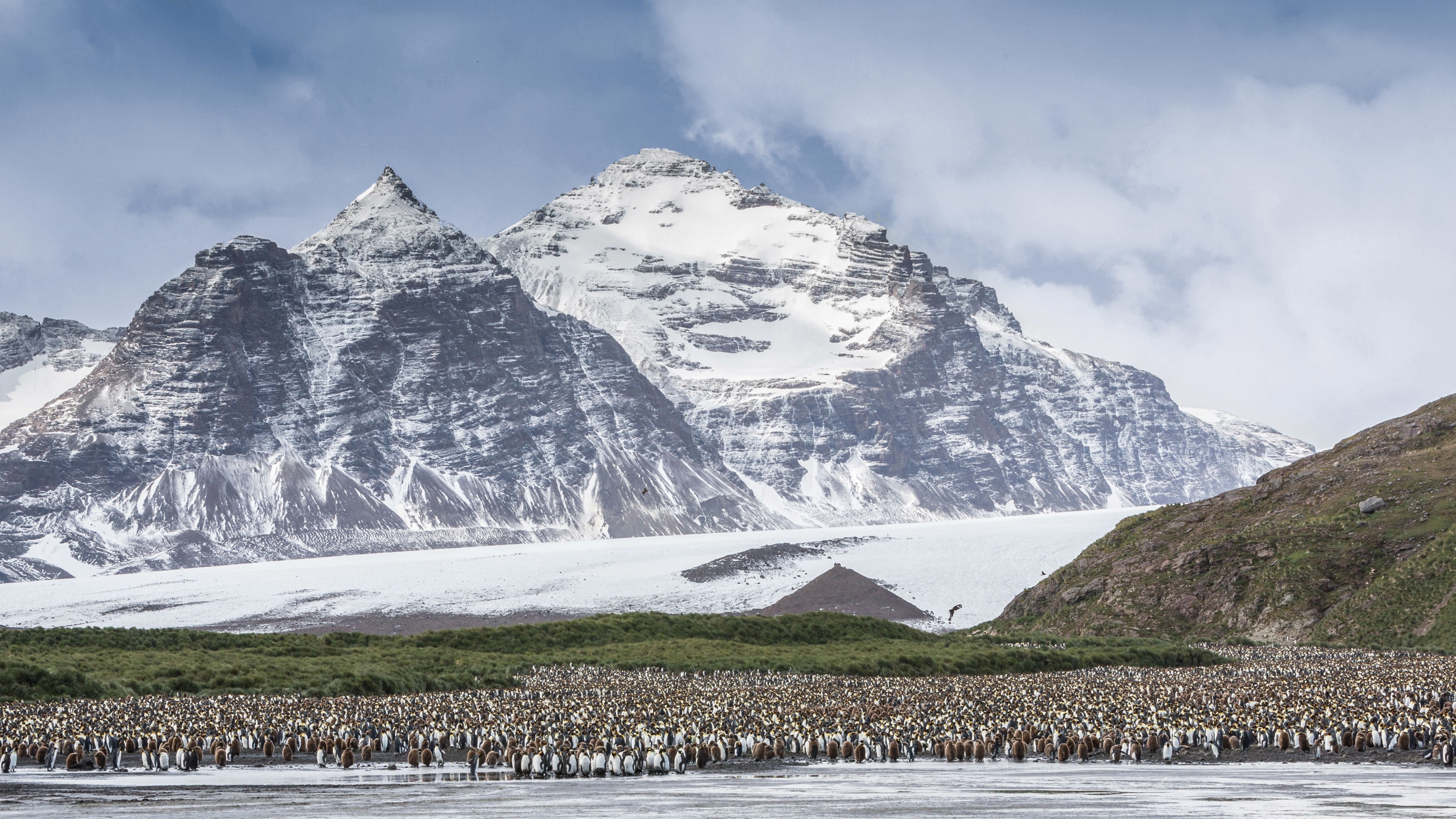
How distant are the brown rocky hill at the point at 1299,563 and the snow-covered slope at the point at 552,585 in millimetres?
21341

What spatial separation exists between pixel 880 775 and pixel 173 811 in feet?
42.8

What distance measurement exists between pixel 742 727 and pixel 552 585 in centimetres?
9421

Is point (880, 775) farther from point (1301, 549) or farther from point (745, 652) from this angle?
point (1301, 549)

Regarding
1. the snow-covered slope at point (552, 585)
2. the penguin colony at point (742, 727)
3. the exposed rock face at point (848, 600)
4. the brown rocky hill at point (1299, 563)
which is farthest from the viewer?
the snow-covered slope at point (552, 585)

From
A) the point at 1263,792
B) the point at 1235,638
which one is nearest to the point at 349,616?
the point at 1235,638

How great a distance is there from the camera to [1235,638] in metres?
69.2

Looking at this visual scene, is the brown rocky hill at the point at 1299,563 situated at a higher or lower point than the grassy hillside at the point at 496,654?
higher

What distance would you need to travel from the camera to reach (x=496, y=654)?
66.6 metres

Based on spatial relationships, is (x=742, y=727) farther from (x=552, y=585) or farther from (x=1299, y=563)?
(x=552, y=585)

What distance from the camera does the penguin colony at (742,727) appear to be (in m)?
28.9

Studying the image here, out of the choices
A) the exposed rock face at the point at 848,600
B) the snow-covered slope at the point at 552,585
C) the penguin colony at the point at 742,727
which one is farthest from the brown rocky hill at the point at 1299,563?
the penguin colony at the point at 742,727

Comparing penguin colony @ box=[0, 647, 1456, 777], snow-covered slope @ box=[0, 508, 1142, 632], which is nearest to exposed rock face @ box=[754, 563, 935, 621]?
snow-covered slope @ box=[0, 508, 1142, 632]

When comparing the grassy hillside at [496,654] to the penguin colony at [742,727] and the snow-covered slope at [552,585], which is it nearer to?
the penguin colony at [742,727]

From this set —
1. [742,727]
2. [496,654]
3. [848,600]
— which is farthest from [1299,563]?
[742,727]
